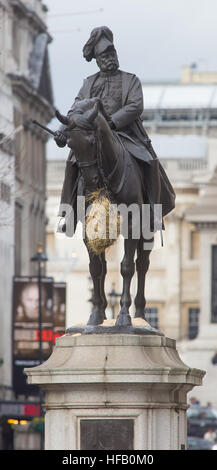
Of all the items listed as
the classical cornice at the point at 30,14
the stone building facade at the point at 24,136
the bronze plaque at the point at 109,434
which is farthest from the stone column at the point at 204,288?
the bronze plaque at the point at 109,434

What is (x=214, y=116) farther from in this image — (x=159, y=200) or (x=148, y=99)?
(x=159, y=200)

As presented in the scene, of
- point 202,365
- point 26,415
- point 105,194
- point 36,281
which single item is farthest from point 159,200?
point 202,365

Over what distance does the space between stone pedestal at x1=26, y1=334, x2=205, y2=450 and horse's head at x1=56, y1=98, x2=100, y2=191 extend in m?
1.79

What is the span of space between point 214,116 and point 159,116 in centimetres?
422

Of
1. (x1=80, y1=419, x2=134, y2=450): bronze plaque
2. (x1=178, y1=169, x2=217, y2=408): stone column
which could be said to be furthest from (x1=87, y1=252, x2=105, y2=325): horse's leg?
(x1=178, y1=169, x2=217, y2=408): stone column

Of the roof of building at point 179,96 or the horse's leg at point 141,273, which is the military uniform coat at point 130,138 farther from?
the roof of building at point 179,96

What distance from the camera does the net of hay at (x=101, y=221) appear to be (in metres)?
24.8

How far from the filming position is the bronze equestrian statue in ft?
80.2

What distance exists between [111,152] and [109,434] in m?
3.04

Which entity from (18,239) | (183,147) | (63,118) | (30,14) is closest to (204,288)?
(183,147)

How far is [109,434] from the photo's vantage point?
78.5 ft

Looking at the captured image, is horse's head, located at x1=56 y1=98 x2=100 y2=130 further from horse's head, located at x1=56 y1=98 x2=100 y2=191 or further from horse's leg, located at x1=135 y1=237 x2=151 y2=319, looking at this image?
horse's leg, located at x1=135 y1=237 x2=151 y2=319

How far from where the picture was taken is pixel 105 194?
81.5 feet
